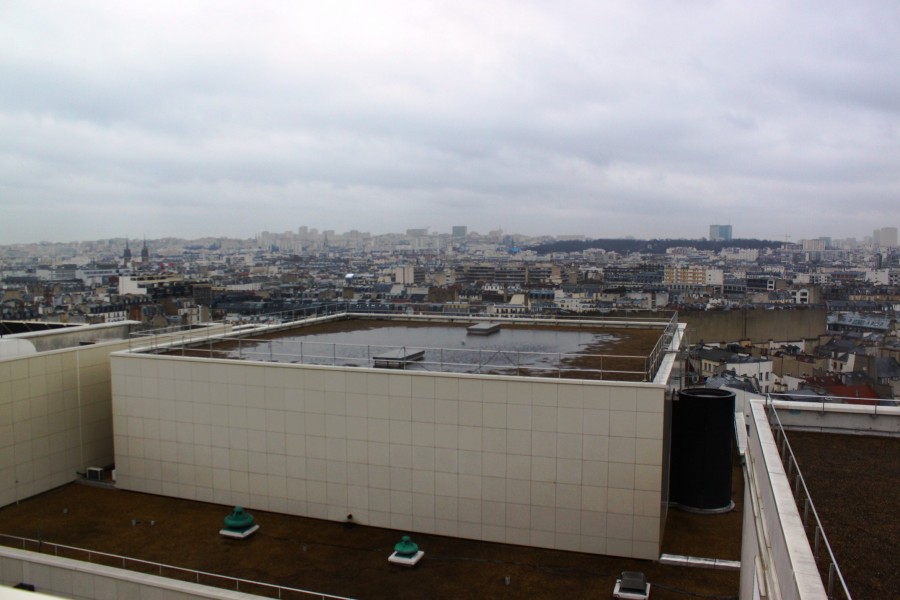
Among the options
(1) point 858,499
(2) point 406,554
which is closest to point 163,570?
(2) point 406,554

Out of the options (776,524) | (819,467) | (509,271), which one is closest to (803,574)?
(776,524)

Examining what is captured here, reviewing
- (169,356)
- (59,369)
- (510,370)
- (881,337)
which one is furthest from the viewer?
(881,337)

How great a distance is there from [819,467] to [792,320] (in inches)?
2718

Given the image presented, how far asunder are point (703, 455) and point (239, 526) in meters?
8.73

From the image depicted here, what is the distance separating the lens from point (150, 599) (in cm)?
962

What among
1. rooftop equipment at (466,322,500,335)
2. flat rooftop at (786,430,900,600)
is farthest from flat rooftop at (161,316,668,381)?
flat rooftop at (786,430,900,600)

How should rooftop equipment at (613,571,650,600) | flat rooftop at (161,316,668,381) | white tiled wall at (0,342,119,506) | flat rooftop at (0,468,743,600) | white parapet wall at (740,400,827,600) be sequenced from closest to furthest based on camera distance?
1. white parapet wall at (740,400,827,600)
2. rooftop equipment at (613,571,650,600)
3. flat rooftop at (0,468,743,600)
4. flat rooftop at (161,316,668,381)
5. white tiled wall at (0,342,119,506)

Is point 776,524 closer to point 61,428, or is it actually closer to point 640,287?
point 61,428

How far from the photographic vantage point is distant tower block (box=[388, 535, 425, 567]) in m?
10.6

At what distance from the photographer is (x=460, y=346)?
52.6 feet

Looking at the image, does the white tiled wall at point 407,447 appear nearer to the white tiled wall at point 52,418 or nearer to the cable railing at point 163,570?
the white tiled wall at point 52,418

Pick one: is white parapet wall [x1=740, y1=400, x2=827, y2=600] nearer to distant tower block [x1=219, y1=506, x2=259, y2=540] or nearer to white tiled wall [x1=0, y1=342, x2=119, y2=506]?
distant tower block [x1=219, y1=506, x2=259, y2=540]

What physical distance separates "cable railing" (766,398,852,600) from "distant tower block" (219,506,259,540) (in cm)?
854

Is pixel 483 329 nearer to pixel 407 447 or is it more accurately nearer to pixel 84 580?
pixel 407 447
